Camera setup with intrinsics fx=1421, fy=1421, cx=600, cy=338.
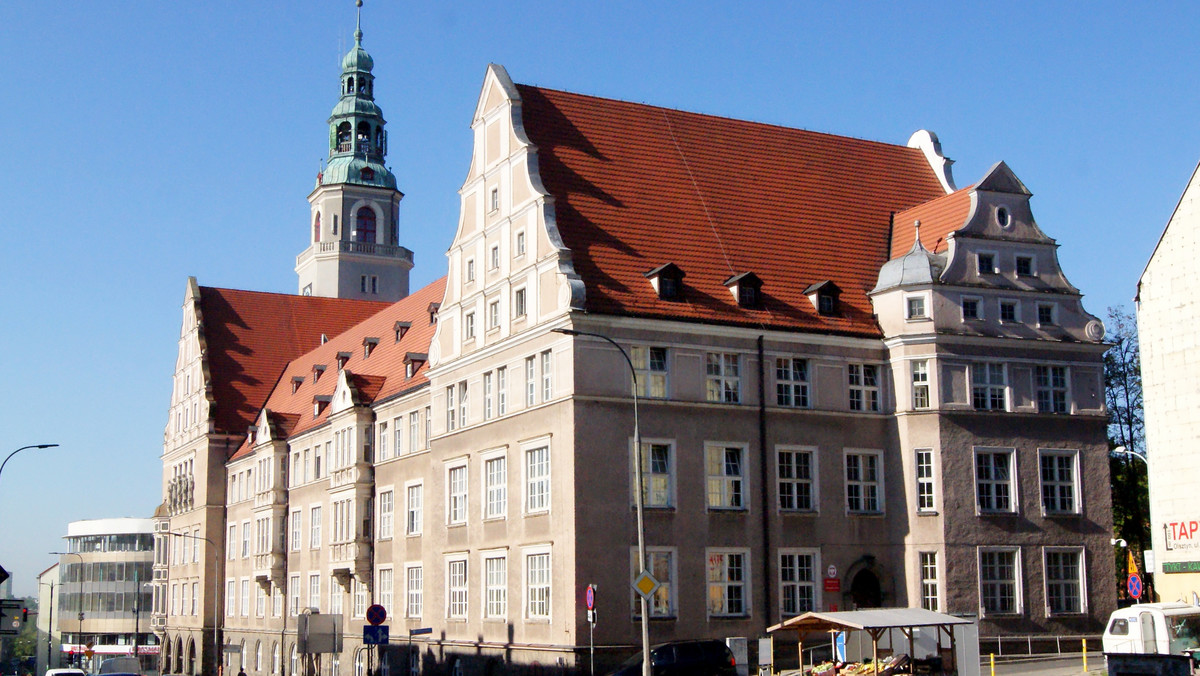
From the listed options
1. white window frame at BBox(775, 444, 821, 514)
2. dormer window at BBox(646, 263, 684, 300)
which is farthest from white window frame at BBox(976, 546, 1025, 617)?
dormer window at BBox(646, 263, 684, 300)

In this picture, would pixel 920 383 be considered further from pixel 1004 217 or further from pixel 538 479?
pixel 538 479

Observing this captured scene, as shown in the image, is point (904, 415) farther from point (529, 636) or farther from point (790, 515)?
point (529, 636)

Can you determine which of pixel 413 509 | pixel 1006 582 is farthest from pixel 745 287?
pixel 413 509

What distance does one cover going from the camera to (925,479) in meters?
45.4

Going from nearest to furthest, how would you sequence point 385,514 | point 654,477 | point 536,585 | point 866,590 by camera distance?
point 654,477 → point 536,585 → point 866,590 → point 385,514

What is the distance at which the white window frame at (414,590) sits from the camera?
54.9m

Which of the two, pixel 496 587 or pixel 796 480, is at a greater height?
pixel 796 480

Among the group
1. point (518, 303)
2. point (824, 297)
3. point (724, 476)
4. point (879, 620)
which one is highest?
point (824, 297)

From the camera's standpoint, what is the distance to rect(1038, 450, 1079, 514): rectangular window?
46.4m

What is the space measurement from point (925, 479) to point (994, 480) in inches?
89.7

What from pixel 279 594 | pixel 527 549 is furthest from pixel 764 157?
pixel 279 594

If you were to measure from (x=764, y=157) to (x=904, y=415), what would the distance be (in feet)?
38.8

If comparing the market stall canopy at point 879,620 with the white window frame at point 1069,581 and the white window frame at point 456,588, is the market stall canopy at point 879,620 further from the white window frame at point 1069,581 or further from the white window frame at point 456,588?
the white window frame at point 456,588

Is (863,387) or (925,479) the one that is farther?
(863,387)
